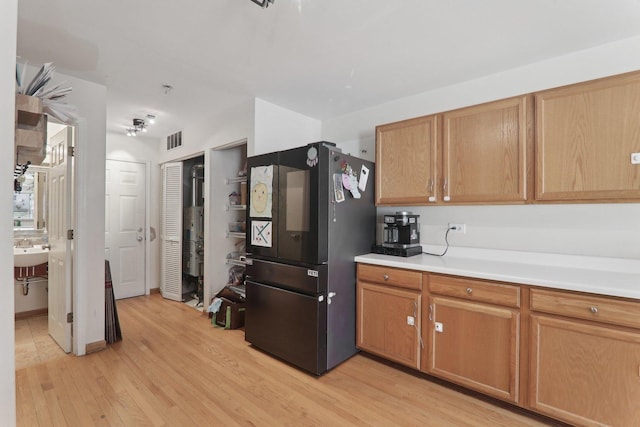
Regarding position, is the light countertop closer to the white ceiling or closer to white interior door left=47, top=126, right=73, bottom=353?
the white ceiling

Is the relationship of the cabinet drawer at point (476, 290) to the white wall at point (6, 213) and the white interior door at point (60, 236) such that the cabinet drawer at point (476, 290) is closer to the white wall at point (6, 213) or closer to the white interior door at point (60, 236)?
the white wall at point (6, 213)

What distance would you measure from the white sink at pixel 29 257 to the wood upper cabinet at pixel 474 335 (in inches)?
167

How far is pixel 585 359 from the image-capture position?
1670 millimetres

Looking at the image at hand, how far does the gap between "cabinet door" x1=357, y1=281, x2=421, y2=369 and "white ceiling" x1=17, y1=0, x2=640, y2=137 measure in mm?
1877

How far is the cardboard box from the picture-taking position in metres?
3.28

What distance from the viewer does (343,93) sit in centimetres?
301

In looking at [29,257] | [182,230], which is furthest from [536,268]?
[29,257]

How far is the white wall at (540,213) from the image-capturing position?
6.72ft

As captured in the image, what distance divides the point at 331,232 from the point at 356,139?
152 cm

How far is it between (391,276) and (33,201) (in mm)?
4693

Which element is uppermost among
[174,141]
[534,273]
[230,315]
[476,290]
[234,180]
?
[174,141]

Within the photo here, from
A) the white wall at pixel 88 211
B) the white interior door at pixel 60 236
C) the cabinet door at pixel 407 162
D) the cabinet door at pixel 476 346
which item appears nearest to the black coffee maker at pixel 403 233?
the cabinet door at pixel 407 162

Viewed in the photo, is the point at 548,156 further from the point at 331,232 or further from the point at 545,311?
the point at 331,232

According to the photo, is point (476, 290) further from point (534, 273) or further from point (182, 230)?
point (182, 230)
